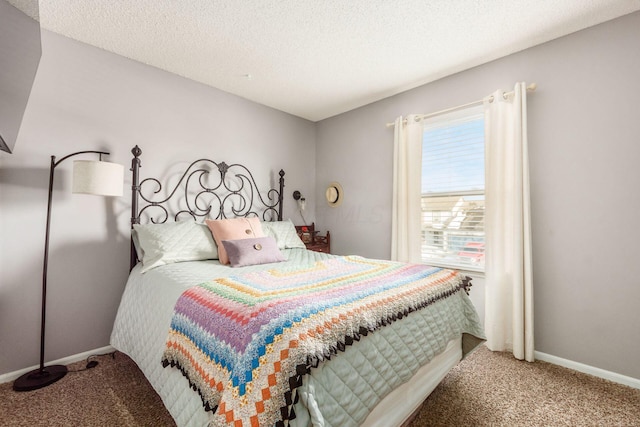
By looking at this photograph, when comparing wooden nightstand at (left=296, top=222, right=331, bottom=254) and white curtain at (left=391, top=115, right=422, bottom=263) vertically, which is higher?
white curtain at (left=391, top=115, right=422, bottom=263)

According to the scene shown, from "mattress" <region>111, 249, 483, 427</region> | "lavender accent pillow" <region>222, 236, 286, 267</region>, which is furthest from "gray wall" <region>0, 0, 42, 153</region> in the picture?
"lavender accent pillow" <region>222, 236, 286, 267</region>

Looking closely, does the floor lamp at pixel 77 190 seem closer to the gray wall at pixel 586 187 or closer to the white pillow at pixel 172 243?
the white pillow at pixel 172 243

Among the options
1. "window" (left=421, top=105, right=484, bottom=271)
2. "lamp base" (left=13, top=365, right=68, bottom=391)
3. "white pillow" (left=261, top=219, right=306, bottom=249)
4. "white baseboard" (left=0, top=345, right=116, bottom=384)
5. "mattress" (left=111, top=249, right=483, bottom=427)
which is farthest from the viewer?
"white pillow" (left=261, top=219, right=306, bottom=249)

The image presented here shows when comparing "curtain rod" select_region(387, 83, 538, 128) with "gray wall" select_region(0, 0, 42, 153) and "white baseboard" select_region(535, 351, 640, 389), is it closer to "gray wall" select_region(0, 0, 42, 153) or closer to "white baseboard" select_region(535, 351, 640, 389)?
"white baseboard" select_region(535, 351, 640, 389)

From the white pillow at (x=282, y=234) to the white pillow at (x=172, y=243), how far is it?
61 cm

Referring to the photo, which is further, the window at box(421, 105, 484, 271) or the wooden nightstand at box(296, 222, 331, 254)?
the wooden nightstand at box(296, 222, 331, 254)

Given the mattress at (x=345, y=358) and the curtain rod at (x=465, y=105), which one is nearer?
the mattress at (x=345, y=358)

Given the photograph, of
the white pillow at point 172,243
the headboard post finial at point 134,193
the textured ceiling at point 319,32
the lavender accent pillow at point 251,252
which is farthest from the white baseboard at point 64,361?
the textured ceiling at point 319,32

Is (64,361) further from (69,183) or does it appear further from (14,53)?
(14,53)

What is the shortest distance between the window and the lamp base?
3.14 m

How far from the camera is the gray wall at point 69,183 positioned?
204 centimetres

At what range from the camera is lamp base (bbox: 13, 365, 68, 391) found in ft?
6.11

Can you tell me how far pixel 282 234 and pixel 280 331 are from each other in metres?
2.00

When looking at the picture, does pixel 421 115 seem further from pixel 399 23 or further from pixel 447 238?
pixel 447 238
